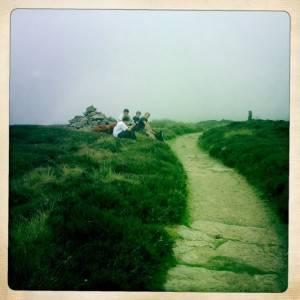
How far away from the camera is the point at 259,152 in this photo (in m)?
4.60

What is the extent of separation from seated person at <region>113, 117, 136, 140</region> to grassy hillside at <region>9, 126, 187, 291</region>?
10 centimetres

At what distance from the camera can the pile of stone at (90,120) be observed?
4219mm

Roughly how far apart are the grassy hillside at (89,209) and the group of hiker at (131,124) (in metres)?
0.16

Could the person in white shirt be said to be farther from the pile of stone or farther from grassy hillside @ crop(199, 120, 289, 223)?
grassy hillside @ crop(199, 120, 289, 223)

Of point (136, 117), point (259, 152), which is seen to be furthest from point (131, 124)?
point (259, 152)

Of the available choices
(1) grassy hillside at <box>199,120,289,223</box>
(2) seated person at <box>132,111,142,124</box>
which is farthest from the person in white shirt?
(1) grassy hillside at <box>199,120,289,223</box>

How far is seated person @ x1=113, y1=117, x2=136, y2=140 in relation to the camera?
429 cm

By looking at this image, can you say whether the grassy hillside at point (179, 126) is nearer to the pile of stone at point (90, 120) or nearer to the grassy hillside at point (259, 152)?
the grassy hillside at point (259, 152)

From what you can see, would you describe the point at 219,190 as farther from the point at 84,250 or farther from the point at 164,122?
the point at 84,250

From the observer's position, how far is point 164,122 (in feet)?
14.2

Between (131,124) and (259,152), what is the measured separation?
1754 mm

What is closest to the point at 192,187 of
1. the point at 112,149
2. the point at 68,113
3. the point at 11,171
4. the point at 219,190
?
the point at 219,190

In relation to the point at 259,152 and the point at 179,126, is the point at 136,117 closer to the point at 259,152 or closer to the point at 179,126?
the point at 179,126

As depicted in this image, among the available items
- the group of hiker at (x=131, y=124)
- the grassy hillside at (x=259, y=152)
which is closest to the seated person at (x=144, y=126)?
the group of hiker at (x=131, y=124)
